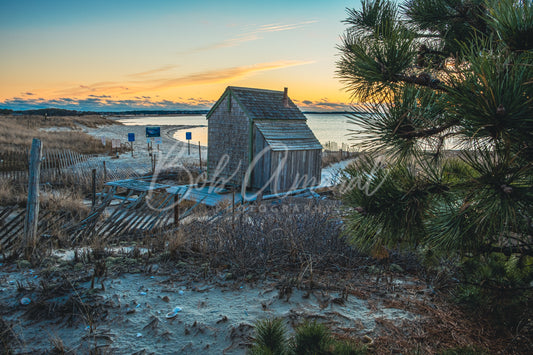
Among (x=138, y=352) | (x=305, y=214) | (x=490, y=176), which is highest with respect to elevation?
(x=490, y=176)

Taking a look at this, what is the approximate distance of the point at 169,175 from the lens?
2047cm

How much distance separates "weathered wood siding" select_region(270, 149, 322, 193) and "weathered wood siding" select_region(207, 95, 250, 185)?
59.4 inches

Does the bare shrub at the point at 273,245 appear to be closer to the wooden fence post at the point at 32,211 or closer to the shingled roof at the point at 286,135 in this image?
the wooden fence post at the point at 32,211

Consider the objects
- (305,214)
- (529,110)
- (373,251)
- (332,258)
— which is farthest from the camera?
(305,214)

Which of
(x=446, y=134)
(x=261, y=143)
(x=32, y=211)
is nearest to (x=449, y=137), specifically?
(x=446, y=134)

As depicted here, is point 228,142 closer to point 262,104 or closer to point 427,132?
point 262,104

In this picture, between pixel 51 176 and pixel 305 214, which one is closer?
pixel 305 214

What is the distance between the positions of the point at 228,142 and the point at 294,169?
137 inches

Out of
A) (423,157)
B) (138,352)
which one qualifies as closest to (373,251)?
(423,157)

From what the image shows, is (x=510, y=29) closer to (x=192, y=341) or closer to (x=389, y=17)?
(x=389, y=17)

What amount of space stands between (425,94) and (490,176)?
0.73 meters

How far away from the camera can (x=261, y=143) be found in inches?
633

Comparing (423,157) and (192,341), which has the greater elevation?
(423,157)

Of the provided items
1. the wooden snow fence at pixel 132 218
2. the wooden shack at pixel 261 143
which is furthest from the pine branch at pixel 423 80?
the wooden shack at pixel 261 143
